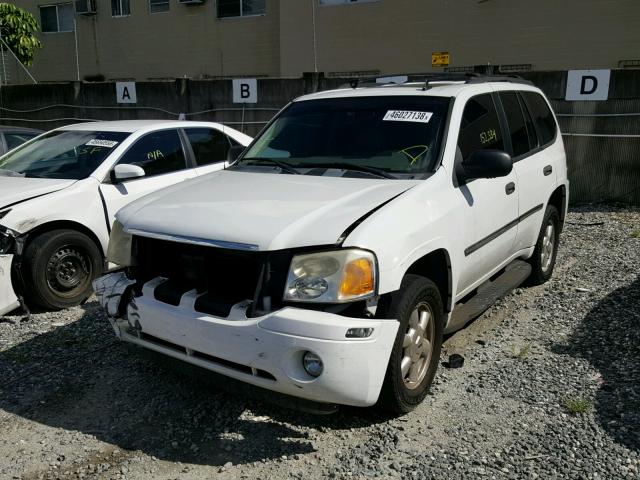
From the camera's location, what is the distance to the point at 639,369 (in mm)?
4000

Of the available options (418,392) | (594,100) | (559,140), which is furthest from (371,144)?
(594,100)

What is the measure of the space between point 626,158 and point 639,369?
6.73 meters

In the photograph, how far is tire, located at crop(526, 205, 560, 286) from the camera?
5594 mm

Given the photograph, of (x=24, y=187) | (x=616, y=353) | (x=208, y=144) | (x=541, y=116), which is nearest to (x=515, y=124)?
(x=541, y=116)

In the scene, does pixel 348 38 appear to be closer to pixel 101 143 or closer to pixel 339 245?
pixel 101 143

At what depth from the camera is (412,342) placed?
11.1 feet

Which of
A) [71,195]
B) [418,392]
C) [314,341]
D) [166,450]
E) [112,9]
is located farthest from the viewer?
[112,9]

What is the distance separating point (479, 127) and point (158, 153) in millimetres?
3467

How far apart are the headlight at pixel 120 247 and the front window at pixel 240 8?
618 inches

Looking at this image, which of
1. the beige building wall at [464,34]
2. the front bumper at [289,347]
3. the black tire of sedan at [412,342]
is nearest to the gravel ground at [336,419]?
the black tire of sedan at [412,342]

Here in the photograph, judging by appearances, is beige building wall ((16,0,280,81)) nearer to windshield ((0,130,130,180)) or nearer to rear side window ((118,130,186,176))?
rear side window ((118,130,186,176))

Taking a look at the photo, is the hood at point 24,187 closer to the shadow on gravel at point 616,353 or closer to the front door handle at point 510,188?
the front door handle at point 510,188

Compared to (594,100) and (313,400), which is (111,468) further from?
(594,100)

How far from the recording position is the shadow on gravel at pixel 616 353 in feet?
11.1
